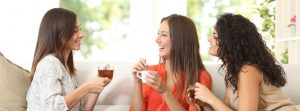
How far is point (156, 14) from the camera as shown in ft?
13.7

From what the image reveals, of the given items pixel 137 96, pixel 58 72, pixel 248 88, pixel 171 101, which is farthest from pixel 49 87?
pixel 248 88

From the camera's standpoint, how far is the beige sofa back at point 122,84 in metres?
2.55

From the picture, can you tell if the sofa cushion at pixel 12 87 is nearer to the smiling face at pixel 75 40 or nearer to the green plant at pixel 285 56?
the smiling face at pixel 75 40

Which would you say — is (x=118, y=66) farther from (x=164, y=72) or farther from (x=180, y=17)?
(x=180, y=17)

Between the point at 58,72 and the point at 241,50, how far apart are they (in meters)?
0.98

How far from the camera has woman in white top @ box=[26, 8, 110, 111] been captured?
2096mm

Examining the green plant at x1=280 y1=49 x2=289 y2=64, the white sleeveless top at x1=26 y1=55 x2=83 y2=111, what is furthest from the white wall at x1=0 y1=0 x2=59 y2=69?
the green plant at x1=280 y1=49 x2=289 y2=64

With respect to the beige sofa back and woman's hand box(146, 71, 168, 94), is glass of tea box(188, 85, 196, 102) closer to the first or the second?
woman's hand box(146, 71, 168, 94)

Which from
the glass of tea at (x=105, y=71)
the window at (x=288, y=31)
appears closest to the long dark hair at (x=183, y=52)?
the glass of tea at (x=105, y=71)

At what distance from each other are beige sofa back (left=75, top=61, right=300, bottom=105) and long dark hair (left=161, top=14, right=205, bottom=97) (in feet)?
0.75

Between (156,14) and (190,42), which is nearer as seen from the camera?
(190,42)

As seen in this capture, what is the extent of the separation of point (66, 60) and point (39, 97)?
330 millimetres

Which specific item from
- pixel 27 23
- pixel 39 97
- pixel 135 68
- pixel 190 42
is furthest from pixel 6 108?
pixel 27 23

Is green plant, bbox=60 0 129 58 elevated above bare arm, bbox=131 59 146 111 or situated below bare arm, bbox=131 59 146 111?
above
